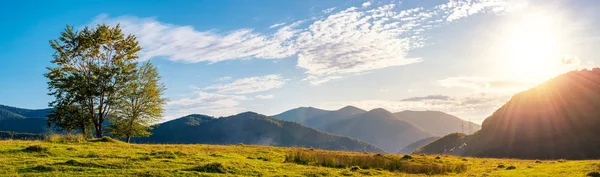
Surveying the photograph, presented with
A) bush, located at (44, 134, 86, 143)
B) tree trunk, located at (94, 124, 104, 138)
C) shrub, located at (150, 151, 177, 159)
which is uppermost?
tree trunk, located at (94, 124, 104, 138)

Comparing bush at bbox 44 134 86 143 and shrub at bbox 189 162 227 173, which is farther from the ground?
bush at bbox 44 134 86 143

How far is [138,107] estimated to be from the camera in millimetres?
60438

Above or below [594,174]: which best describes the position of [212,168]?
below

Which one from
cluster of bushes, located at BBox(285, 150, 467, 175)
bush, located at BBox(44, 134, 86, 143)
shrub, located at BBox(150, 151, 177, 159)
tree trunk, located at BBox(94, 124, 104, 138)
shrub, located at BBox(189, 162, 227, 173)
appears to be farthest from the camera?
tree trunk, located at BBox(94, 124, 104, 138)

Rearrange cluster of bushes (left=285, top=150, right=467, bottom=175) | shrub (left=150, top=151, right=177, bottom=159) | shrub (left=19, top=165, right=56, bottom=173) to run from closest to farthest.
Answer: shrub (left=19, top=165, right=56, bottom=173)
shrub (left=150, top=151, right=177, bottom=159)
cluster of bushes (left=285, top=150, right=467, bottom=175)

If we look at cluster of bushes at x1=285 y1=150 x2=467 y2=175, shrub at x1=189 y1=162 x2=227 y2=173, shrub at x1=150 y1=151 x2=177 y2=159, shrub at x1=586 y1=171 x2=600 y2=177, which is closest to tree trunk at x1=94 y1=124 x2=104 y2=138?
shrub at x1=150 y1=151 x2=177 y2=159

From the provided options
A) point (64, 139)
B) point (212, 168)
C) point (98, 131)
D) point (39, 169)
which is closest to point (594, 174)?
point (212, 168)

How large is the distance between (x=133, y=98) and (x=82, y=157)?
3663 centimetres

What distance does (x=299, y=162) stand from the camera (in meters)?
34.0

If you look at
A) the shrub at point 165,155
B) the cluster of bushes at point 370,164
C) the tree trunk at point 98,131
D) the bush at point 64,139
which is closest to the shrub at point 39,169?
the shrub at point 165,155

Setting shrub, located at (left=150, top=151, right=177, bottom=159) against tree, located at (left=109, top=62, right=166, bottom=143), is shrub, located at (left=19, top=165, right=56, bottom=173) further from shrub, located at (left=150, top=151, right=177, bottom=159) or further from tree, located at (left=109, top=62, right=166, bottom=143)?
tree, located at (left=109, top=62, right=166, bottom=143)

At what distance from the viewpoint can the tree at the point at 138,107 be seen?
58844 mm

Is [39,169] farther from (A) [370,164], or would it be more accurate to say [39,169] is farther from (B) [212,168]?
(A) [370,164]

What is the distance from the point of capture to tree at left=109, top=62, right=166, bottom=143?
193 feet
